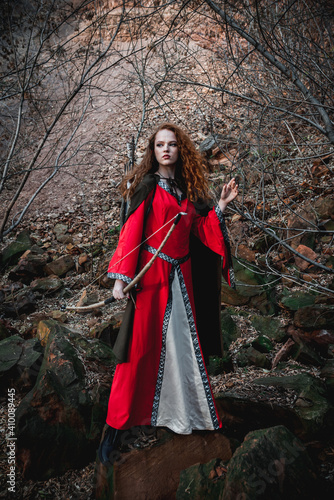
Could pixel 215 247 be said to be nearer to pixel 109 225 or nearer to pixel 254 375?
pixel 254 375

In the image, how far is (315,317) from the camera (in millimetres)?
3354

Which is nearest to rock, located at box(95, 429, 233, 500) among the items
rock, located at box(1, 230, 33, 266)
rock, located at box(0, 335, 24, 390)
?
rock, located at box(0, 335, 24, 390)

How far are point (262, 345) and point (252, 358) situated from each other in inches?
9.1

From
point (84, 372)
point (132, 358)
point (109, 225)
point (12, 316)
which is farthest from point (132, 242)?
point (109, 225)

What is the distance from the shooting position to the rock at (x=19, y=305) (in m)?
4.49

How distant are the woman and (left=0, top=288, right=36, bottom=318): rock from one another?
2.95m

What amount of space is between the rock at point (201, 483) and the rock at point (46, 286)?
12.4ft

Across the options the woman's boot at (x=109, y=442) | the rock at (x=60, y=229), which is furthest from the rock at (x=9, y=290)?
the woman's boot at (x=109, y=442)

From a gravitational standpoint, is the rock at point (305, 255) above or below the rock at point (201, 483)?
above

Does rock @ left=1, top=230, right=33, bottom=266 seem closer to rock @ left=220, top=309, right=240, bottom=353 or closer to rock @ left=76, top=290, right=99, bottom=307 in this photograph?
rock @ left=76, top=290, right=99, bottom=307

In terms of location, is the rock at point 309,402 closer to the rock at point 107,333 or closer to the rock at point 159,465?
the rock at point 159,465

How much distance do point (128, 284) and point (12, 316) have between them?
126 inches

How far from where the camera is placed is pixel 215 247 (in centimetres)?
231

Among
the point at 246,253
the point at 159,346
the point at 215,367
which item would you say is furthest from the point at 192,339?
the point at 246,253
